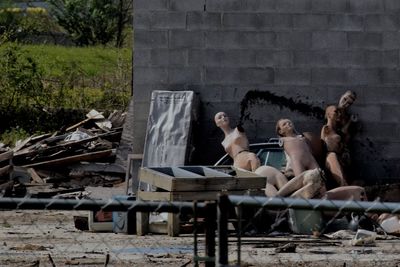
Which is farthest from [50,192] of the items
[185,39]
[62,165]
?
[185,39]

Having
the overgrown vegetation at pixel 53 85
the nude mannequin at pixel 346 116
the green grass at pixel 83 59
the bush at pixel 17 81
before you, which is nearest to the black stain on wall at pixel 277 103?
the nude mannequin at pixel 346 116

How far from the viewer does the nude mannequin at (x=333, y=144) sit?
15297mm

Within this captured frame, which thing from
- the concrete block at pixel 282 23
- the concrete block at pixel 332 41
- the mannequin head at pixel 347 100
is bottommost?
the mannequin head at pixel 347 100

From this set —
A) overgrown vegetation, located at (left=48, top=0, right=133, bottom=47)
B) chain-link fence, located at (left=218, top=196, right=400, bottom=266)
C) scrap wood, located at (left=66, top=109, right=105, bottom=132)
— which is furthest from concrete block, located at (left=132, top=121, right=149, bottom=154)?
overgrown vegetation, located at (left=48, top=0, right=133, bottom=47)

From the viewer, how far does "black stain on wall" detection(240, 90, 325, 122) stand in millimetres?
16203

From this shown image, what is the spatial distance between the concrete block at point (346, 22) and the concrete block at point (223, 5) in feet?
4.43

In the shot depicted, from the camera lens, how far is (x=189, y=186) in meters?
13.0

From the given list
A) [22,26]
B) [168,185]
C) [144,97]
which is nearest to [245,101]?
[144,97]

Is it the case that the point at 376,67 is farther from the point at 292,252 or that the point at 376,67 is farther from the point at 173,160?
the point at 292,252

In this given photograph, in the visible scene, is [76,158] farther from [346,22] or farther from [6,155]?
[346,22]

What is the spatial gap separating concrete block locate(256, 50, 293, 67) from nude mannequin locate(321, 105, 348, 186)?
0.93m

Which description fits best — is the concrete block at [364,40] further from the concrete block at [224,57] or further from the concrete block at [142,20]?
the concrete block at [142,20]

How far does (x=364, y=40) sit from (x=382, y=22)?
37 cm

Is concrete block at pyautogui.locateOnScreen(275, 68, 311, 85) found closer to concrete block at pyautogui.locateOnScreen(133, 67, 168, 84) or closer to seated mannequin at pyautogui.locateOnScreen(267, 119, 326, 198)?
seated mannequin at pyautogui.locateOnScreen(267, 119, 326, 198)
